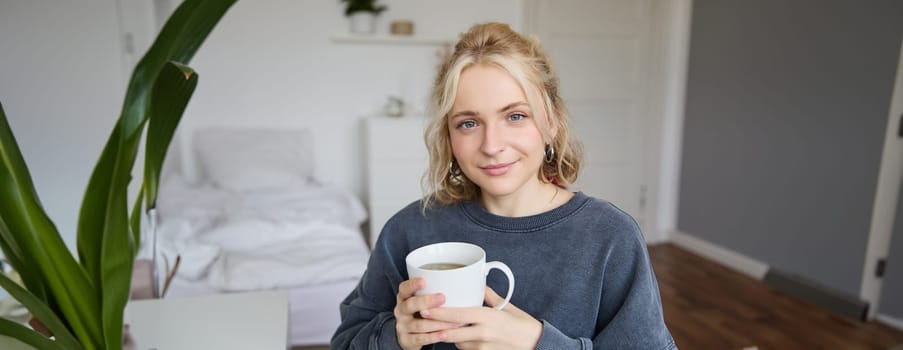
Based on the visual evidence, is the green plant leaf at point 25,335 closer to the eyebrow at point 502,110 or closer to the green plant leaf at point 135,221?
the green plant leaf at point 135,221

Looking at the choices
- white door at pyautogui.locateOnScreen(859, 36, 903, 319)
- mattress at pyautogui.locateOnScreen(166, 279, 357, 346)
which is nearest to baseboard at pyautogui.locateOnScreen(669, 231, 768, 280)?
white door at pyautogui.locateOnScreen(859, 36, 903, 319)

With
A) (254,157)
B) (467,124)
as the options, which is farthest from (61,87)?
(467,124)

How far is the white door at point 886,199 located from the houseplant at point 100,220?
273cm

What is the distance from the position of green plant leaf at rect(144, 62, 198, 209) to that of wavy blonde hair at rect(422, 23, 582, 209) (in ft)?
1.17

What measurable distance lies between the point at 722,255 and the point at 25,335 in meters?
3.41

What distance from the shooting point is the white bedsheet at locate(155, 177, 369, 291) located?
70.6 inches

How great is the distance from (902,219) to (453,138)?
7.99ft

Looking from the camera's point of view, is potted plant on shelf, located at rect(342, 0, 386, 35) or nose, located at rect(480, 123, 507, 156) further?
potted plant on shelf, located at rect(342, 0, 386, 35)

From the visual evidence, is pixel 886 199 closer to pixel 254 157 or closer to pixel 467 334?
pixel 467 334

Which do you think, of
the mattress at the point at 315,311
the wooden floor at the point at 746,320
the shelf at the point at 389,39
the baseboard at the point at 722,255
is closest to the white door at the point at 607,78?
the baseboard at the point at 722,255

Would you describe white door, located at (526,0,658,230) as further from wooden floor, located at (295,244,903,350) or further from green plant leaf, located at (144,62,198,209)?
green plant leaf, located at (144,62,198,209)

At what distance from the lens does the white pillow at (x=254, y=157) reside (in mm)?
2877

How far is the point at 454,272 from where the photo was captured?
544mm

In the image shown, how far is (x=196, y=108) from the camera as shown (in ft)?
10.2
